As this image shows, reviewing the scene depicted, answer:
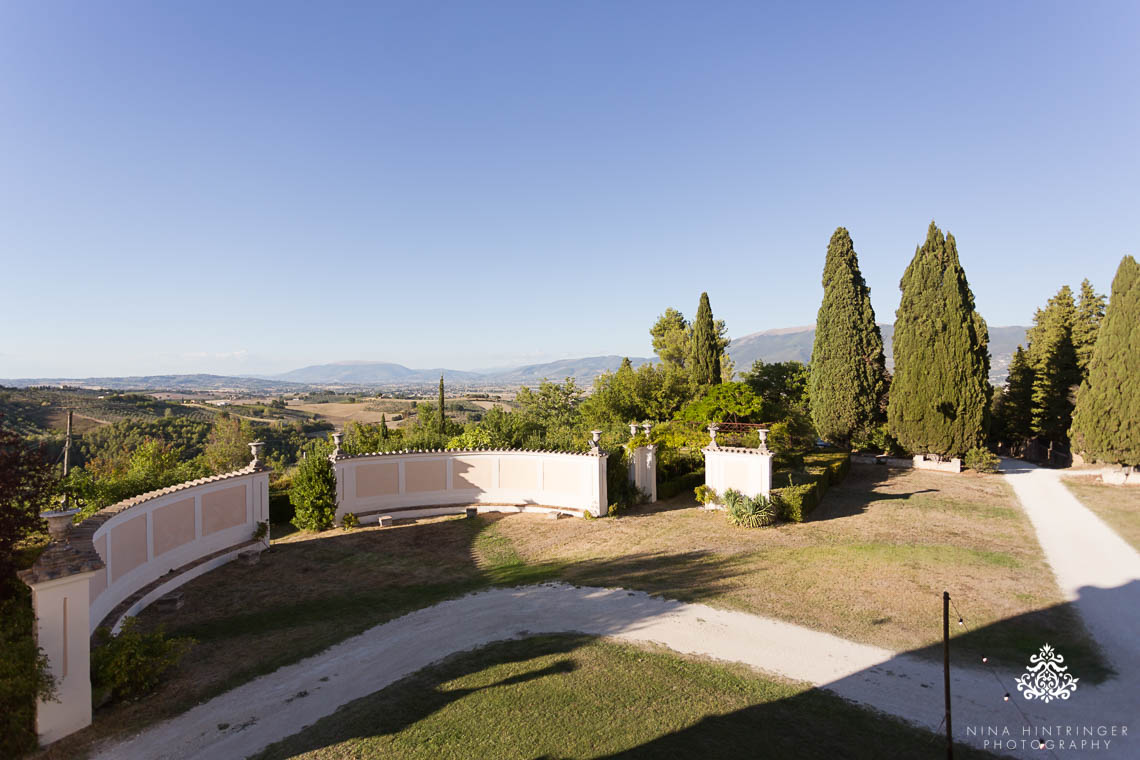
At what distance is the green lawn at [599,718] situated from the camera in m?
5.43

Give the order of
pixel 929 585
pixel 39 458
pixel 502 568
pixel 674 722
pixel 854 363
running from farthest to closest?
pixel 854 363, pixel 502 568, pixel 929 585, pixel 39 458, pixel 674 722

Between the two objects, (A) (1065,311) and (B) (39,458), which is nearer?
(B) (39,458)

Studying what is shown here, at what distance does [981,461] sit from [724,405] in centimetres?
1388

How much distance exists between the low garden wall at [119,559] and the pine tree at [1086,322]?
40.5m

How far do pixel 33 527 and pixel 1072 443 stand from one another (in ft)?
A: 119

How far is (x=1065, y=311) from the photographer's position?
32.0m

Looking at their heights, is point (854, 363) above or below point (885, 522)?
above

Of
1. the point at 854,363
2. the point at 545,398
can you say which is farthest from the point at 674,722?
the point at 545,398

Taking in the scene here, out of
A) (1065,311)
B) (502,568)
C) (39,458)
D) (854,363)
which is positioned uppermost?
(1065,311)

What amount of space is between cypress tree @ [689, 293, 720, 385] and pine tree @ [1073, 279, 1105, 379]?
19860mm

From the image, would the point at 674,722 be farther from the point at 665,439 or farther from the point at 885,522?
the point at 665,439

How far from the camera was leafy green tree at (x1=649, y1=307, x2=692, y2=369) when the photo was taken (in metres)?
41.3

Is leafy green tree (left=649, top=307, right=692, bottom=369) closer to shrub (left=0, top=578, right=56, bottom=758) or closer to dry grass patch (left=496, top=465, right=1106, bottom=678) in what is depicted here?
dry grass patch (left=496, top=465, right=1106, bottom=678)

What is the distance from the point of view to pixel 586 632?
8695 mm
